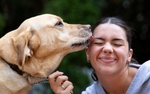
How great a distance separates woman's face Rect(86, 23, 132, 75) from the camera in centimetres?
247

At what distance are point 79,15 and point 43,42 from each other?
267 centimetres

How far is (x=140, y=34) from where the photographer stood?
691cm

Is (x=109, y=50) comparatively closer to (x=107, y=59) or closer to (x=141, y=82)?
(x=107, y=59)

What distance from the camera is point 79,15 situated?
5.16 meters

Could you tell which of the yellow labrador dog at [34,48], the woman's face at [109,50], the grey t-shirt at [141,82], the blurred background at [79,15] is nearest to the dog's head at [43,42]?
the yellow labrador dog at [34,48]

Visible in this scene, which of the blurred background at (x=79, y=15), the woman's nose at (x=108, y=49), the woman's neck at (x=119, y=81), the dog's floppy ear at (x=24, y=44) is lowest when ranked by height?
the blurred background at (x=79, y=15)

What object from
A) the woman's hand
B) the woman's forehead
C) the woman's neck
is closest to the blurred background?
the woman's neck

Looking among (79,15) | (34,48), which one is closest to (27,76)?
(34,48)

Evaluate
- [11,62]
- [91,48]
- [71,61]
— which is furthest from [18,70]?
[71,61]

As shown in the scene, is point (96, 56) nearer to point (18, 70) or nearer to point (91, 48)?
point (91, 48)

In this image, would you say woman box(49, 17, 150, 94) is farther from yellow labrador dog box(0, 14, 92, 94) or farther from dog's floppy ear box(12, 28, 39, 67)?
dog's floppy ear box(12, 28, 39, 67)

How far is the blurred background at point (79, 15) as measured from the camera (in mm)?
5012

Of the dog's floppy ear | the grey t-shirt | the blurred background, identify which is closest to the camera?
the dog's floppy ear

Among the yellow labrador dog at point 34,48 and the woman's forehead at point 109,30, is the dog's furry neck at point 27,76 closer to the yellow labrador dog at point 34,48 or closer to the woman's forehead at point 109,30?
the yellow labrador dog at point 34,48
